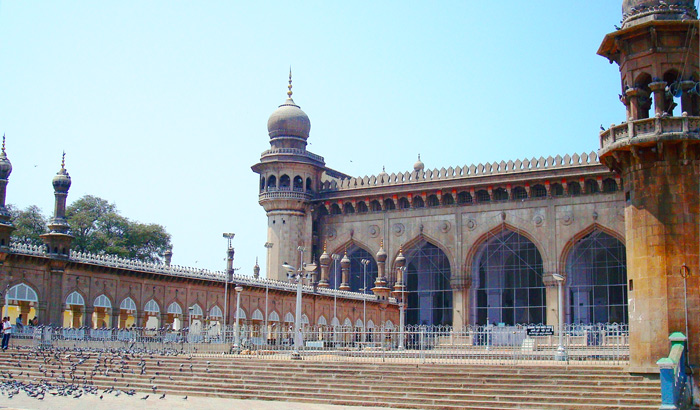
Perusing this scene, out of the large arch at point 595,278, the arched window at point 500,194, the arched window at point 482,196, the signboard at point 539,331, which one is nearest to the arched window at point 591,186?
the large arch at point 595,278

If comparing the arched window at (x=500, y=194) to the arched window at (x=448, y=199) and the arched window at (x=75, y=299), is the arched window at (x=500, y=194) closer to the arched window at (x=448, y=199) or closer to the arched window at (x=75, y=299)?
the arched window at (x=448, y=199)

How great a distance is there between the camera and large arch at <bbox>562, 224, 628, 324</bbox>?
126 feet

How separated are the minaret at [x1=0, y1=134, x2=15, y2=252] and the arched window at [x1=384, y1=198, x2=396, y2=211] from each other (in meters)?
22.2

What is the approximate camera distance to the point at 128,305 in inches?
1114

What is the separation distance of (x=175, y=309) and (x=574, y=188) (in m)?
19.5

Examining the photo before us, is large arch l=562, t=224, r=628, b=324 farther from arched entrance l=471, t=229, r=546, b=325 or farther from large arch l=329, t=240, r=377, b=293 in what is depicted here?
large arch l=329, t=240, r=377, b=293

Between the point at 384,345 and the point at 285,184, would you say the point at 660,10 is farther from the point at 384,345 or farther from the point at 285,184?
the point at 285,184

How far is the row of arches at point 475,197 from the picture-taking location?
1478 inches

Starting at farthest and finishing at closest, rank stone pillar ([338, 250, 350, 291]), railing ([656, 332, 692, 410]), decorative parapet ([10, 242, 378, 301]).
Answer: stone pillar ([338, 250, 350, 291]) → decorative parapet ([10, 242, 378, 301]) → railing ([656, 332, 692, 410])

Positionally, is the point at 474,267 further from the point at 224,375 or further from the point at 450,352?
the point at 224,375

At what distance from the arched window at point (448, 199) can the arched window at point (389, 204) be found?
290 cm

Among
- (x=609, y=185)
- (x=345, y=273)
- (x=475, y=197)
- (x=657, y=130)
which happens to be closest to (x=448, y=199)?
(x=475, y=197)

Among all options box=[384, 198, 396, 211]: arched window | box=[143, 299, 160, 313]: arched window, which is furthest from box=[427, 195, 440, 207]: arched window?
box=[143, 299, 160, 313]: arched window

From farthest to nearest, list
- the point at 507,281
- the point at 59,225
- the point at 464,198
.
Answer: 1. the point at 507,281
2. the point at 464,198
3. the point at 59,225
